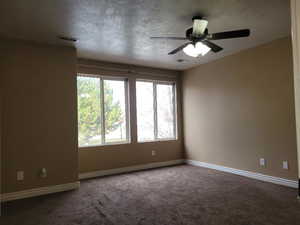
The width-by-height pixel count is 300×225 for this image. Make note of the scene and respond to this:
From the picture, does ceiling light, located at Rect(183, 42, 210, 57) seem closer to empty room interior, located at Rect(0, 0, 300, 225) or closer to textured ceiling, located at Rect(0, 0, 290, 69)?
empty room interior, located at Rect(0, 0, 300, 225)

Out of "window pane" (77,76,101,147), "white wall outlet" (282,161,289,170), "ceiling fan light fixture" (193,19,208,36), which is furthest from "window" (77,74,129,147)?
"white wall outlet" (282,161,289,170)

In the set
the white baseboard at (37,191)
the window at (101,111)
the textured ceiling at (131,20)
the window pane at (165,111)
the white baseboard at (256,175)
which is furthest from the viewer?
the window pane at (165,111)

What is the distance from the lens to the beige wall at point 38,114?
3379 mm

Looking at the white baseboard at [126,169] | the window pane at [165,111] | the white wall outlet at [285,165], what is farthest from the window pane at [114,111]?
the white wall outlet at [285,165]

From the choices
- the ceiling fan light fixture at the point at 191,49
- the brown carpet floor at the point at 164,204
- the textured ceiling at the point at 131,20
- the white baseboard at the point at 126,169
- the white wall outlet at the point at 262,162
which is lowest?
the brown carpet floor at the point at 164,204

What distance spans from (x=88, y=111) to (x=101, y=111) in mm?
291

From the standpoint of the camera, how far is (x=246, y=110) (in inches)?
168

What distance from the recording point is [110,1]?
7.85 ft

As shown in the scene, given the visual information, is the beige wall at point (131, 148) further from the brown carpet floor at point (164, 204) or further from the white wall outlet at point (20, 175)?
the white wall outlet at point (20, 175)

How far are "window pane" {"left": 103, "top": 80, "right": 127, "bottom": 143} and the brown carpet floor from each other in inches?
45.1

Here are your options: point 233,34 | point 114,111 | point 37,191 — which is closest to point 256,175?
point 233,34

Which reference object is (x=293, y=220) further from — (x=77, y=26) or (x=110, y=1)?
(x=77, y=26)

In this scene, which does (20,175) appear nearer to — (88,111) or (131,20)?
(88,111)

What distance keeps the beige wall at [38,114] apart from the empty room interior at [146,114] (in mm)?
17
